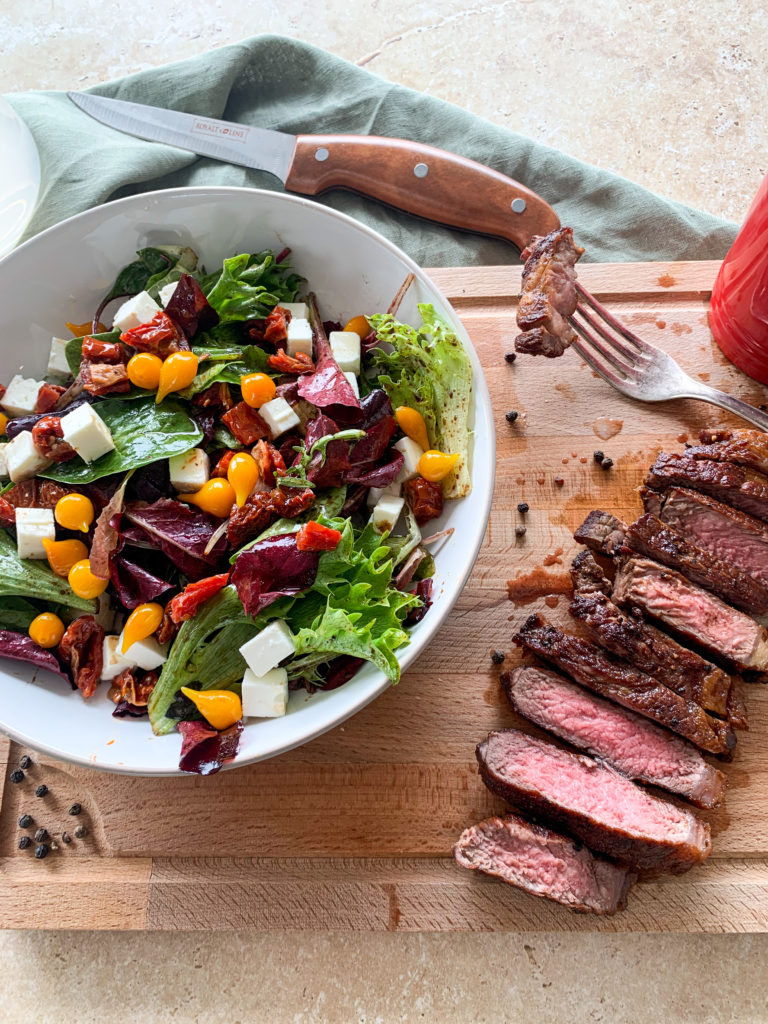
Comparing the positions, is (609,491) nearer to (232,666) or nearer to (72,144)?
Result: (232,666)

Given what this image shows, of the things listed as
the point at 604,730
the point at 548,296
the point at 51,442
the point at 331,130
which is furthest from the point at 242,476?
the point at 331,130

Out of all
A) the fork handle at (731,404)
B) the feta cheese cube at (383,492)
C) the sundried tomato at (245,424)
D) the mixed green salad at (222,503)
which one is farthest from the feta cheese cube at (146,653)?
the fork handle at (731,404)

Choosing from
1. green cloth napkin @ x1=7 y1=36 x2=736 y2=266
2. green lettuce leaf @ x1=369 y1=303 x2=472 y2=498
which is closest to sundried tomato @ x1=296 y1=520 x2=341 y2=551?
green lettuce leaf @ x1=369 y1=303 x2=472 y2=498

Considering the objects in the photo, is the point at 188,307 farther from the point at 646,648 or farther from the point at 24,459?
the point at 646,648

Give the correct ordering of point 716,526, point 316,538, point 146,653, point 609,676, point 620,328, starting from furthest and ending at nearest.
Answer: point 620,328 < point 716,526 < point 609,676 < point 146,653 < point 316,538

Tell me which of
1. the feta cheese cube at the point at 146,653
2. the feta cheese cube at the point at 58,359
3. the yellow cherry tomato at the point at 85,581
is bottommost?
the feta cheese cube at the point at 146,653

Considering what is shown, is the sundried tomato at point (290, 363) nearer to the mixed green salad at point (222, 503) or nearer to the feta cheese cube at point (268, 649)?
the mixed green salad at point (222, 503)
